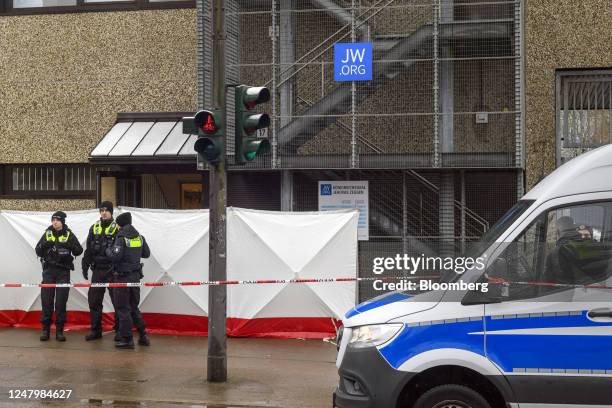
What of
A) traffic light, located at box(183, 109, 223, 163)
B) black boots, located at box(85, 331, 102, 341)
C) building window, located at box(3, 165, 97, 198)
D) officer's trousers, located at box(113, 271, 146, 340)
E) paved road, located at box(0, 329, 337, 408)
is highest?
traffic light, located at box(183, 109, 223, 163)

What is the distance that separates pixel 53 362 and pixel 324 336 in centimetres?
378

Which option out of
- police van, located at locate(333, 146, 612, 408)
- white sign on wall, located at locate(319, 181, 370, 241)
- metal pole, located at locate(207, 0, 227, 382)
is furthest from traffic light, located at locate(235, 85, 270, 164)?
white sign on wall, located at locate(319, 181, 370, 241)

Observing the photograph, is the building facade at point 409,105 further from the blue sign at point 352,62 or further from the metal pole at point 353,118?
the blue sign at point 352,62

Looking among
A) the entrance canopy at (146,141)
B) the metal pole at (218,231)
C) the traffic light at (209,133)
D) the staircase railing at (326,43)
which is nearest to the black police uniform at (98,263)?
the metal pole at (218,231)

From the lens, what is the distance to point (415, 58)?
1474cm

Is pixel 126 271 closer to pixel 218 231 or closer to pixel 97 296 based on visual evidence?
pixel 97 296

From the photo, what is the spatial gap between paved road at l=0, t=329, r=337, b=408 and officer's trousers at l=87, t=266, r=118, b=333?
29 centimetres

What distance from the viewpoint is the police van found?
19.5 feet

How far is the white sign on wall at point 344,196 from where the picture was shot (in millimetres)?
15102

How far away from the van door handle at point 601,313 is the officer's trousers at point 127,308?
23.1 ft

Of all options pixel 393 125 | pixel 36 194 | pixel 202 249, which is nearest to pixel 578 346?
pixel 202 249

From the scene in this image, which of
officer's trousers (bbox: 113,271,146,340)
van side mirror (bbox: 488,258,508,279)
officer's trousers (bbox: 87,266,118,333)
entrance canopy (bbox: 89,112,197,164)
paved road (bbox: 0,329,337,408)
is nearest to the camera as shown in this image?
van side mirror (bbox: 488,258,508,279)

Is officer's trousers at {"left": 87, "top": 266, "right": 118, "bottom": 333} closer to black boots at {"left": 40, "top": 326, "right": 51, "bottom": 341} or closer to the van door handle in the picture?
black boots at {"left": 40, "top": 326, "right": 51, "bottom": 341}

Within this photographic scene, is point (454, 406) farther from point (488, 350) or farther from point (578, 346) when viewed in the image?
point (578, 346)
